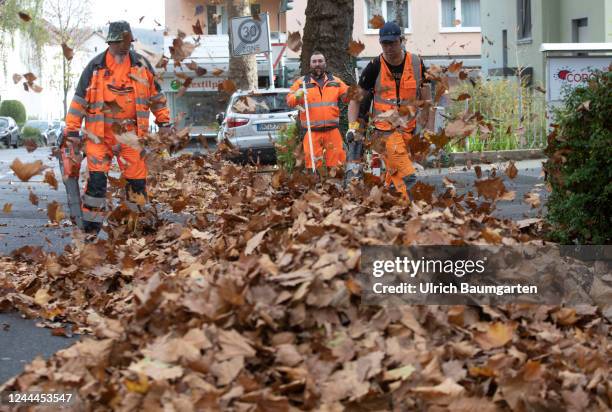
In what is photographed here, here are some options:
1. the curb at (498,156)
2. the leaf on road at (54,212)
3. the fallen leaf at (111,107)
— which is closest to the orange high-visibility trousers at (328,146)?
the fallen leaf at (111,107)

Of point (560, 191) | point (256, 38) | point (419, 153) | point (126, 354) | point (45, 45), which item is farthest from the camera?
point (45, 45)

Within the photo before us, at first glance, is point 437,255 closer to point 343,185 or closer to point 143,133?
point 343,185

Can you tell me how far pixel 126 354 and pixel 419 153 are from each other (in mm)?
4065

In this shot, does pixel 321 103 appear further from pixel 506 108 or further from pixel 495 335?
pixel 506 108

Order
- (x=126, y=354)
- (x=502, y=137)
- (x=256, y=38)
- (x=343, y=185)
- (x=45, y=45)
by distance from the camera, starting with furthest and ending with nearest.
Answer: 1. (x=45, y=45)
2. (x=502, y=137)
3. (x=256, y=38)
4. (x=343, y=185)
5. (x=126, y=354)

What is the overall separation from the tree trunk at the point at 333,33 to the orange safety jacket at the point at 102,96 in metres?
6.08

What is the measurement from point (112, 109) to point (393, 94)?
2209 mm


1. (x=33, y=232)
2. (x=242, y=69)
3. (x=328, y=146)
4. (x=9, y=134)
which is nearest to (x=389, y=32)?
(x=328, y=146)

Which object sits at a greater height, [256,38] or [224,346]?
[256,38]

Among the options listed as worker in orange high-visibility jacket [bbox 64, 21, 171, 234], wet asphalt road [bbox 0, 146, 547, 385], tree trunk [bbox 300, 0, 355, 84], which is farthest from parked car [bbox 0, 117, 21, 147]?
worker in orange high-visibility jacket [bbox 64, 21, 171, 234]

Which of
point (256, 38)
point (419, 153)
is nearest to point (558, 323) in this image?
point (419, 153)

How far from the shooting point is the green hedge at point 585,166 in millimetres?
6535

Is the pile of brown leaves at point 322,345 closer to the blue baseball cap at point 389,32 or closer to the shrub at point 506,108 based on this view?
the blue baseball cap at point 389,32

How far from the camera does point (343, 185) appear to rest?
8.62 metres
